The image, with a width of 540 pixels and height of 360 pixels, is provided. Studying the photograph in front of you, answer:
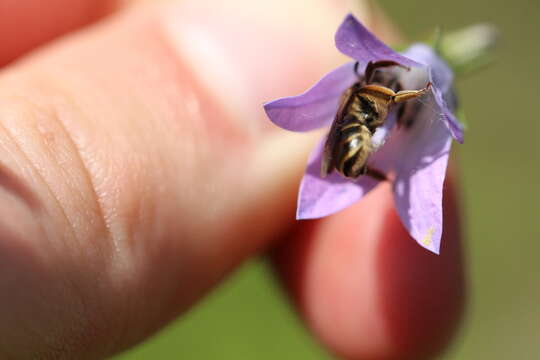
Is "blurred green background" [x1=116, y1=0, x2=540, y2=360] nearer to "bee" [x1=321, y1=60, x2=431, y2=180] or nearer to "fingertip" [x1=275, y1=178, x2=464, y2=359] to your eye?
"fingertip" [x1=275, y1=178, x2=464, y2=359]

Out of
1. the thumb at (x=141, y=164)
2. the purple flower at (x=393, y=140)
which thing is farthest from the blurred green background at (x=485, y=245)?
the purple flower at (x=393, y=140)

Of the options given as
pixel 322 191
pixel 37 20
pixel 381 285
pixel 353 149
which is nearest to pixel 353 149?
pixel 353 149

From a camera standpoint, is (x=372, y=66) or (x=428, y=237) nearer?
(x=428, y=237)

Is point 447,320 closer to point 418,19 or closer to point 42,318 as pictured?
point 42,318

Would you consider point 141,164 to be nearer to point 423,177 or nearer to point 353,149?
point 353,149

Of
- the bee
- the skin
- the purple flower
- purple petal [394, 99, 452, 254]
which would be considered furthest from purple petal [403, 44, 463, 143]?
the skin

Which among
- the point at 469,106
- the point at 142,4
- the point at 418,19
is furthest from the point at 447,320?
the point at 418,19
